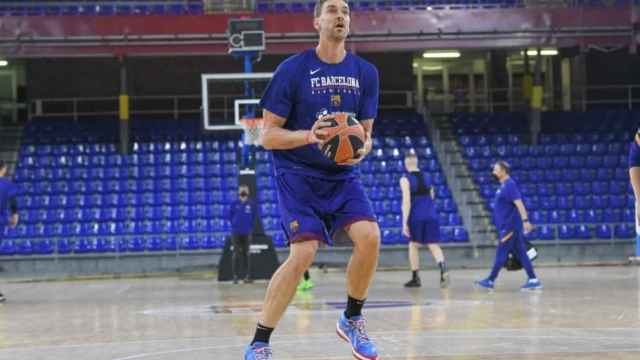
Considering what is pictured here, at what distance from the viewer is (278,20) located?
27.5 meters

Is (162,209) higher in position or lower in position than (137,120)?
lower

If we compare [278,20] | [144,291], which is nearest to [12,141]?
[278,20]

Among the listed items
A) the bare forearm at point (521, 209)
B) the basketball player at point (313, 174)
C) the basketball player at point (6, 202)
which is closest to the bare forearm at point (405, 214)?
the bare forearm at point (521, 209)

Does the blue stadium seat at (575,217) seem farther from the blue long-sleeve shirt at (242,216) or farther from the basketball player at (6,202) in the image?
the basketball player at (6,202)

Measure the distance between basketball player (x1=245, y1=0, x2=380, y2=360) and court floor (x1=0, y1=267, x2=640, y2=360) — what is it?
1.46m

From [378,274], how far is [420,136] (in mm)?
7757

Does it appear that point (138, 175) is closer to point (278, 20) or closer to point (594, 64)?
point (278, 20)

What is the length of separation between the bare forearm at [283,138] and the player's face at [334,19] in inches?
27.7

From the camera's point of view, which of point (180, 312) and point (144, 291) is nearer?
point (180, 312)

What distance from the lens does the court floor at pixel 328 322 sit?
937cm

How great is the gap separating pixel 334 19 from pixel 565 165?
22.4 meters

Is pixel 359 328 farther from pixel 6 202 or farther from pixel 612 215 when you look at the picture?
pixel 612 215

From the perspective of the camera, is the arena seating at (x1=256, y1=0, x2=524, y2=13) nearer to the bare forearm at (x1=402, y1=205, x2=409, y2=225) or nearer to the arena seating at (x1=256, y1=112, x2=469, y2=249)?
the arena seating at (x1=256, y1=112, x2=469, y2=249)

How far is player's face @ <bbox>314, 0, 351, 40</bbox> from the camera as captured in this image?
7609 millimetres
